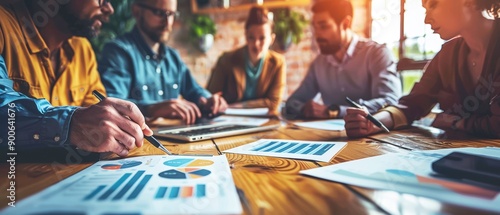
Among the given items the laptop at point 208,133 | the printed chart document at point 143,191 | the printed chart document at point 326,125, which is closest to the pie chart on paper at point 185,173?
the printed chart document at point 143,191

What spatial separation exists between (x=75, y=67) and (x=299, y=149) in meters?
0.89

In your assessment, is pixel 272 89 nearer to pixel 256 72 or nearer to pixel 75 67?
pixel 256 72

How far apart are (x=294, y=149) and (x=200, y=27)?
10.3ft

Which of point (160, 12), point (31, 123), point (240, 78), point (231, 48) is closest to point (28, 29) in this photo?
point (31, 123)

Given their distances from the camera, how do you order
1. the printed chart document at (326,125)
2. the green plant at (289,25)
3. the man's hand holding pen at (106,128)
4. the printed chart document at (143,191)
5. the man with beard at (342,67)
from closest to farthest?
the printed chart document at (143,191), the man's hand holding pen at (106,128), the printed chart document at (326,125), the man with beard at (342,67), the green plant at (289,25)

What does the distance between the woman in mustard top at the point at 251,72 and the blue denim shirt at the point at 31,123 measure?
5.33 feet

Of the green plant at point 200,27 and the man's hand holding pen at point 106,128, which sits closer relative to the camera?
the man's hand holding pen at point 106,128

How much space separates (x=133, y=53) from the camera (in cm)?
163

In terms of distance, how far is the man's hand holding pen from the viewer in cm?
59

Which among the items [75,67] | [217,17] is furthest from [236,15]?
[75,67]

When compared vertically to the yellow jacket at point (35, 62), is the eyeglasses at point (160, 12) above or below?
above

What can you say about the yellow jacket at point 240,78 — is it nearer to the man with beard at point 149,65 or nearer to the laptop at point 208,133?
the man with beard at point 149,65

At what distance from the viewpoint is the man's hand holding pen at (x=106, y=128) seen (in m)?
0.59

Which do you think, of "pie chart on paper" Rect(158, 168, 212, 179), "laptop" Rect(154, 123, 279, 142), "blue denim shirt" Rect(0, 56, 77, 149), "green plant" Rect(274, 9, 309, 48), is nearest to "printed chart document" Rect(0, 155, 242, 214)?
"pie chart on paper" Rect(158, 168, 212, 179)
